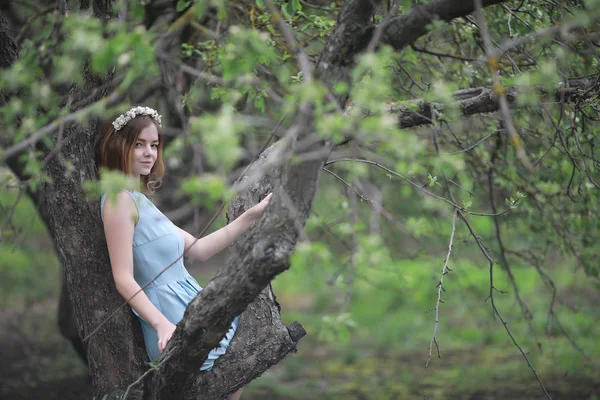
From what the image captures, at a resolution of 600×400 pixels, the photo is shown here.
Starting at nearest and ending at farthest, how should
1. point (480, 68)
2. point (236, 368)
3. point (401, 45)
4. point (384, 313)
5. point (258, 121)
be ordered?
point (258, 121)
point (401, 45)
point (236, 368)
point (480, 68)
point (384, 313)

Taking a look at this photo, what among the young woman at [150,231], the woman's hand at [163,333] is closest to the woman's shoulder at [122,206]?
the young woman at [150,231]

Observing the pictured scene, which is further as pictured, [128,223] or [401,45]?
[128,223]

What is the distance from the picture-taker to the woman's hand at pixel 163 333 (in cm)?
213

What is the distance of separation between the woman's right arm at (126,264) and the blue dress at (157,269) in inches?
4.6

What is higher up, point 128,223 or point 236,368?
point 128,223

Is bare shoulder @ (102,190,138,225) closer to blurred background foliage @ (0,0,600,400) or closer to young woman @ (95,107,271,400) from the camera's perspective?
young woman @ (95,107,271,400)

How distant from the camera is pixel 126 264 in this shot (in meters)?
2.17

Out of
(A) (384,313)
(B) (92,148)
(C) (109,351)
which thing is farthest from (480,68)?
(A) (384,313)

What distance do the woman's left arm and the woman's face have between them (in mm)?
296

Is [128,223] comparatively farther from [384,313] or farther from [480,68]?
[384,313]

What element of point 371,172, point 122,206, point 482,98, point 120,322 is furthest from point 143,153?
point 371,172

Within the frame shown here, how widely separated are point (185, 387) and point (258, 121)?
1.18m

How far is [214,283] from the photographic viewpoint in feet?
6.36

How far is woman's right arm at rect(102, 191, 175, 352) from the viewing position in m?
2.14
